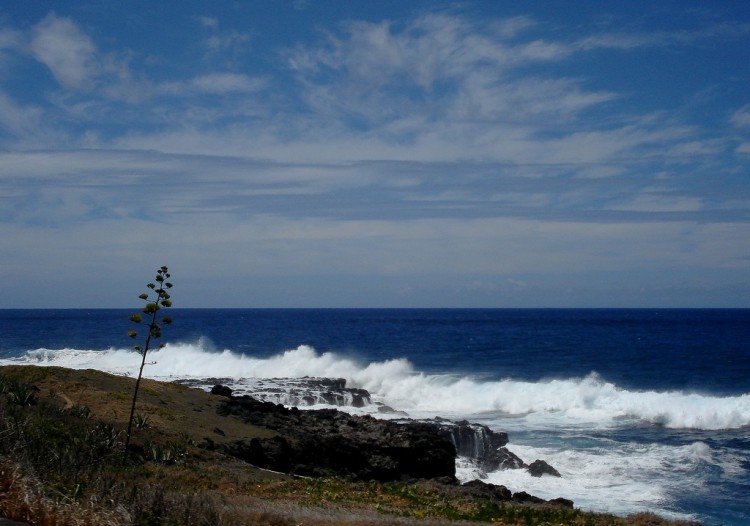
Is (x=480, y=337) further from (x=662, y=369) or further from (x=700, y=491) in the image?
(x=700, y=491)

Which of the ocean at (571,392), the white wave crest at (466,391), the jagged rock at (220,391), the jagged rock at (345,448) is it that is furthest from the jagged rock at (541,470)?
the white wave crest at (466,391)

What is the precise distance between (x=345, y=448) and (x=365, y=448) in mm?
845

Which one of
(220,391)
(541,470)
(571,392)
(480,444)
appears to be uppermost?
(220,391)

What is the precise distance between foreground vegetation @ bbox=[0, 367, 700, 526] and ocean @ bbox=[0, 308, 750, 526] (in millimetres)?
8159

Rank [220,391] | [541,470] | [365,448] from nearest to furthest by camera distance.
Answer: [365,448]
[541,470]
[220,391]

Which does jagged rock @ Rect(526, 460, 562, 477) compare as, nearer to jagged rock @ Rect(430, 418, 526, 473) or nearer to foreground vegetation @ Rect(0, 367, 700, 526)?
jagged rock @ Rect(430, 418, 526, 473)

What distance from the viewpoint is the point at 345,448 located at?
2192cm

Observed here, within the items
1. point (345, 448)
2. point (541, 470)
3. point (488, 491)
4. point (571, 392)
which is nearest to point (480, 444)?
point (541, 470)

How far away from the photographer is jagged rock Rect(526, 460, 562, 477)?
2483 cm

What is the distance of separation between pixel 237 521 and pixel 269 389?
29430mm

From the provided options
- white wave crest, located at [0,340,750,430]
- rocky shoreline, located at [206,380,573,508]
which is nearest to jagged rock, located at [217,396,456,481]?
rocky shoreline, located at [206,380,573,508]

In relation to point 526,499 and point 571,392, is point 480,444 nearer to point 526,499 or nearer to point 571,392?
point 526,499

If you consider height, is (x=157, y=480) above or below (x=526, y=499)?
above

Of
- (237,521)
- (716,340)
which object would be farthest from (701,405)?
(716,340)
